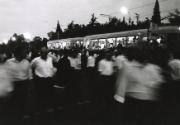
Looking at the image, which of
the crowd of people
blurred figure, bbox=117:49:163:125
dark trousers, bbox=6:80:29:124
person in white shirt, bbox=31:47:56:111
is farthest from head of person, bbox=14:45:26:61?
blurred figure, bbox=117:49:163:125

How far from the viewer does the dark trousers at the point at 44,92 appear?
33.3 ft

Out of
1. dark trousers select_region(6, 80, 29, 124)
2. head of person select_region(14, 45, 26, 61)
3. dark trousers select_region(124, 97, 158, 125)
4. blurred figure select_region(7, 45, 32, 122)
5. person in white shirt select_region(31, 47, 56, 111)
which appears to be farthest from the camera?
person in white shirt select_region(31, 47, 56, 111)

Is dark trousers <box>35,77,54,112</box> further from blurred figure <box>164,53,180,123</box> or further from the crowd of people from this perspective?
blurred figure <box>164,53,180,123</box>

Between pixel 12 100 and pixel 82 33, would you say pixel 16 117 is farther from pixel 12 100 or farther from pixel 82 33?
pixel 82 33

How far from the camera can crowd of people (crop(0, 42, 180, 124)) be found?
6113 mm

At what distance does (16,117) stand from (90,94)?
540 centimetres

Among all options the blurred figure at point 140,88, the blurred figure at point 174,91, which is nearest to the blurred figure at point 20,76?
the blurred figure at point 140,88

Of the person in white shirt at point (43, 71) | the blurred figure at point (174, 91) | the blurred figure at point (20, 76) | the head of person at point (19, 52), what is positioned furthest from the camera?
the person in white shirt at point (43, 71)

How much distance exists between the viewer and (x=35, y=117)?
942cm

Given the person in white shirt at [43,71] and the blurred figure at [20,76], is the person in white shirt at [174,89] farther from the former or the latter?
the blurred figure at [20,76]

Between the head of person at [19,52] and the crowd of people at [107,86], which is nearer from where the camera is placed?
the crowd of people at [107,86]

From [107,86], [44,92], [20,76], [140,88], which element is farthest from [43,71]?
[140,88]

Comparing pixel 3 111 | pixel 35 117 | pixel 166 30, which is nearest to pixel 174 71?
pixel 35 117

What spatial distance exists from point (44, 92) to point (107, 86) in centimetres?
258
